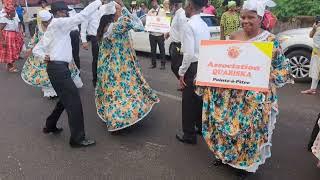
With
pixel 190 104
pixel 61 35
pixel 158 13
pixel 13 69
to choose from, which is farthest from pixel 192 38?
pixel 13 69

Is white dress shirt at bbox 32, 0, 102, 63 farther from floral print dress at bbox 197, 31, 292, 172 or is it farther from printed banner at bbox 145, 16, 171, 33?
printed banner at bbox 145, 16, 171, 33

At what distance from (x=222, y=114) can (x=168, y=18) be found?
6.82 meters

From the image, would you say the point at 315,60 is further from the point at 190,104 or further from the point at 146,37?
the point at 146,37

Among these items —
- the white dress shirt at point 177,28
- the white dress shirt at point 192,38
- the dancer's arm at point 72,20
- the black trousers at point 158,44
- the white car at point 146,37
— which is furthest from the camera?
the white car at point 146,37

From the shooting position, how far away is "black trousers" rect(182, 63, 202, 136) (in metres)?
4.95

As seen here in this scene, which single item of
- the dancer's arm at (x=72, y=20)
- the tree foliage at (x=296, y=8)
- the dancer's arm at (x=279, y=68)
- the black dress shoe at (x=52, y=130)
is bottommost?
the black dress shoe at (x=52, y=130)

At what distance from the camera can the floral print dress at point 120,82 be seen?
5.45 metres

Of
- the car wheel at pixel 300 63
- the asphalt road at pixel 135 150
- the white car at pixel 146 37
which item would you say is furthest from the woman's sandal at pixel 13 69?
the car wheel at pixel 300 63

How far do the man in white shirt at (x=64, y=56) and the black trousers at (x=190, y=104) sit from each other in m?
1.26

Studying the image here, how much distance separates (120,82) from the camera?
5527 millimetres

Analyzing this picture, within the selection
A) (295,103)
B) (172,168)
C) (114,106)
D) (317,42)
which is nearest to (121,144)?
(114,106)

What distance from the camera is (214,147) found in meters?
4.21

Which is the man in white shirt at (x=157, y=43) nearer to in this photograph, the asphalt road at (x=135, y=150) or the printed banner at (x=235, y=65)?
the asphalt road at (x=135, y=150)

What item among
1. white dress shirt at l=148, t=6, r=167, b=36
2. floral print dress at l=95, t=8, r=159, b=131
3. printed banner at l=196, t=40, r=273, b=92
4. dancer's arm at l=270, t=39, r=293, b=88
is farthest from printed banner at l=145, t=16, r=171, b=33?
dancer's arm at l=270, t=39, r=293, b=88
